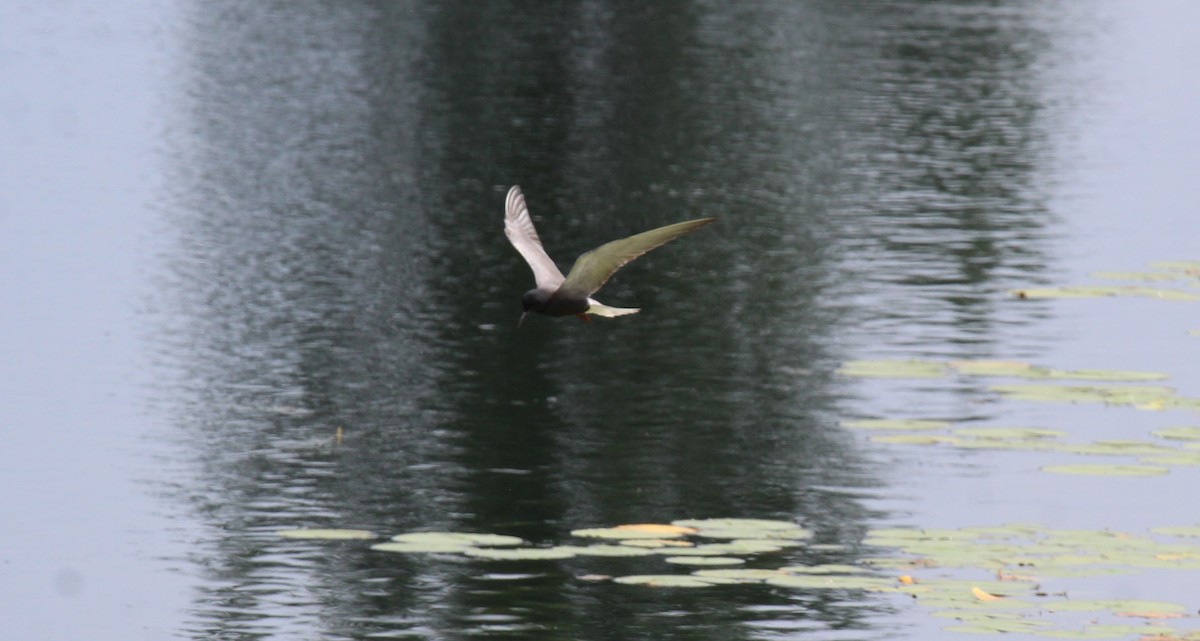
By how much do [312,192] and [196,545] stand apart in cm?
1288

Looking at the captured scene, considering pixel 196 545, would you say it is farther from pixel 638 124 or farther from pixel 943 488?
pixel 638 124

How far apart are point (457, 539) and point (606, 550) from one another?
0.87 m

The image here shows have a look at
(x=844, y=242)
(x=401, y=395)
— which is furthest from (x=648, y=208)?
(x=401, y=395)

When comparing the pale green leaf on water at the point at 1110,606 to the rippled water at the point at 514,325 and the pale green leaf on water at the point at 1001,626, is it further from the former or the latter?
the rippled water at the point at 514,325

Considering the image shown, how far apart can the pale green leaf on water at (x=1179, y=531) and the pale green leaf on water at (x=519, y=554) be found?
3.47 meters

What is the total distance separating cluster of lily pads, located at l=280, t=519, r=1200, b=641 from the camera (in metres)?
9.88

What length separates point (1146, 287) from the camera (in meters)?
19.7

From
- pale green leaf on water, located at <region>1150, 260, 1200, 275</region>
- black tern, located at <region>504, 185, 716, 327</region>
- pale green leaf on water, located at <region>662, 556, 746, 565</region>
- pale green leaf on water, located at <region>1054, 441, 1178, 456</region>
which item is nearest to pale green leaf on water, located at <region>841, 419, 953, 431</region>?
pale green leaf on water, located at <region>1054, 441, 1178, 456</region>

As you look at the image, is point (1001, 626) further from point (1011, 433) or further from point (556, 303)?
point (1011, 433)

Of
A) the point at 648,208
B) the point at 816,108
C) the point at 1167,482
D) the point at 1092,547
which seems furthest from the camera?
the point at 816,108

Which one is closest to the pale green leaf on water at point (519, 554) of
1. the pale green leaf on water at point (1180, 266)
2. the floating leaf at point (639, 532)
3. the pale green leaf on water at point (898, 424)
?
the floating leaf at point (639, 532)

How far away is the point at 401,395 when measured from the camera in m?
15.0

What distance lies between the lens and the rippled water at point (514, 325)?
36.6 feet

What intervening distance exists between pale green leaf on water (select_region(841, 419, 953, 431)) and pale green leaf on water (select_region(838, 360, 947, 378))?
46.6 inches
